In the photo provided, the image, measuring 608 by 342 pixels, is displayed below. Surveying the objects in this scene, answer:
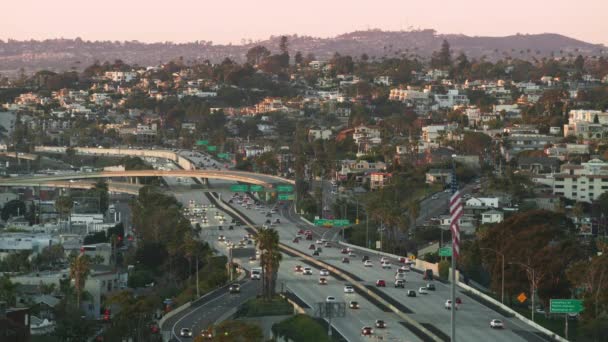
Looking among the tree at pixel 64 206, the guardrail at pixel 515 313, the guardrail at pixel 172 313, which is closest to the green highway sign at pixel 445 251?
the guardrail at pixel 515 313

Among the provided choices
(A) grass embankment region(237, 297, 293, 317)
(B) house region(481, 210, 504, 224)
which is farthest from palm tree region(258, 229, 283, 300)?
(B) house region(481, 210, 504, 224)

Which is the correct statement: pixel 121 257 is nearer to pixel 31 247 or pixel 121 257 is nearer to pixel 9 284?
pixel 31 247

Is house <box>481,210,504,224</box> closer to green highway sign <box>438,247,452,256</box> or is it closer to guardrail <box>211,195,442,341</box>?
guardrail <box>211,195,442,341</box>

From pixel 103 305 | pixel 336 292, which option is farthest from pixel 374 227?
pixel 103 305

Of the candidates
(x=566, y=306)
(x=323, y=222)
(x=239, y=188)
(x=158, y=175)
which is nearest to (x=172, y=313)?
(x=566, y=306)

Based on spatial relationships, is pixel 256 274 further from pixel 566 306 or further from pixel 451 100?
pixel 451 100
